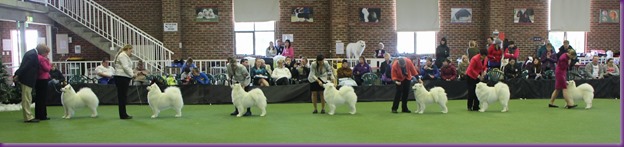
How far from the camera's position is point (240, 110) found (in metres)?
10.7

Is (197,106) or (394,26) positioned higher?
(394,26)

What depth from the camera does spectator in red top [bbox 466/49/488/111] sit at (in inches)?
448

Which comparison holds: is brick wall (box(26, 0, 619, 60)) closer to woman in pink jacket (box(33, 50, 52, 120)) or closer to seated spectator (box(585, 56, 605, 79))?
seated spectator (box(585, 56, 605, 79))

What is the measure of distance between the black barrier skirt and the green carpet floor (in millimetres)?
1847

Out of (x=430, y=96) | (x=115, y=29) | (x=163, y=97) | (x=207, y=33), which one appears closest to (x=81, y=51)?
(x=115, y=29)

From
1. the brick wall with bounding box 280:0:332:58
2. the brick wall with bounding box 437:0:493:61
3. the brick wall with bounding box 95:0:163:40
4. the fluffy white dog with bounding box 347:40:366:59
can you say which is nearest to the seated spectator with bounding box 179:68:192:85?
the brick wall with bounding box 95:0:163:40

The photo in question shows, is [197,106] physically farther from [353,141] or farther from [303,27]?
[303,27]

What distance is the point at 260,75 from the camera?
15.2 meters

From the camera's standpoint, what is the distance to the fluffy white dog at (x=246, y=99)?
1048 centimetres

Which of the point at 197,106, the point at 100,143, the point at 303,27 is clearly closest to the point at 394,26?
the point at 303,27

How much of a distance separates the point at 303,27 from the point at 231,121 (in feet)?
38.8

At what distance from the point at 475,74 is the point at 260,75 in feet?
19.4

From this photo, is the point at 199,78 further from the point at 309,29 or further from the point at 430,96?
the point at 309,29

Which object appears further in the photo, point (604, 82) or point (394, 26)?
point (394, 26)
